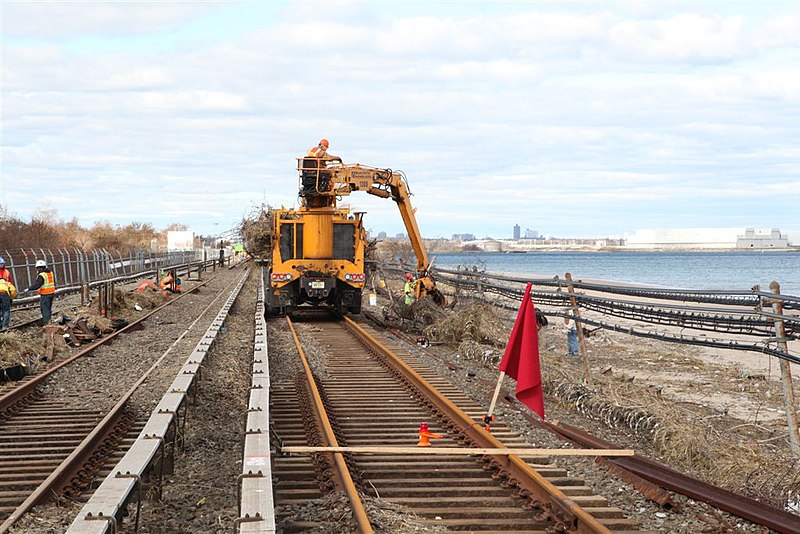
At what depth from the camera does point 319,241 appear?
2302 cm

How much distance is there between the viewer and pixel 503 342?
17562 mm

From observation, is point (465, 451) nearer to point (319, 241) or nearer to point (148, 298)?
point (319, 241)

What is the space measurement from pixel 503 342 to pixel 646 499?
10685 millimetres

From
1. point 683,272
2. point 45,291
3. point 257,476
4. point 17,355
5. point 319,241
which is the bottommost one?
point 683,272

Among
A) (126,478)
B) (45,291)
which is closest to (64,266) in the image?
(45,291)

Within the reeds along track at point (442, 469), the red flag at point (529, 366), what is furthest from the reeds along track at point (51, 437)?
the red flag at point (529, 366)

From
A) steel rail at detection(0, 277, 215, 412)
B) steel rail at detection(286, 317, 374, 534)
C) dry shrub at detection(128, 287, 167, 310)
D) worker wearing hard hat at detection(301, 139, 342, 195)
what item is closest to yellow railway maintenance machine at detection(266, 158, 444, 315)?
worker wearing hard hat at detection(301, 139, 342, 195)

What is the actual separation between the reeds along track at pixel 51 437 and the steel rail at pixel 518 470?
11.8ft

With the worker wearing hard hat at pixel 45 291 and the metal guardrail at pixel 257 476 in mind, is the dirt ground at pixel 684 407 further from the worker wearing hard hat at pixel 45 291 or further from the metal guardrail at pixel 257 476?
the worker wearing hard hat at pixel 45 291

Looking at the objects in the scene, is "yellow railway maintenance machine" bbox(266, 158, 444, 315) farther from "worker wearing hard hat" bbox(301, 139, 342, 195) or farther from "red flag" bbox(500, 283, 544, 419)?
"red flag" bbox(500, 283, 544, 419)

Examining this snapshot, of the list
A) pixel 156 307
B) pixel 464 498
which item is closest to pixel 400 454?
pixel 464 498

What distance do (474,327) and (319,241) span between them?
650 centimetres

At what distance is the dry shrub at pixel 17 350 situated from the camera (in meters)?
14.0

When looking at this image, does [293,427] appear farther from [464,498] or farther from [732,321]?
[732,321]
